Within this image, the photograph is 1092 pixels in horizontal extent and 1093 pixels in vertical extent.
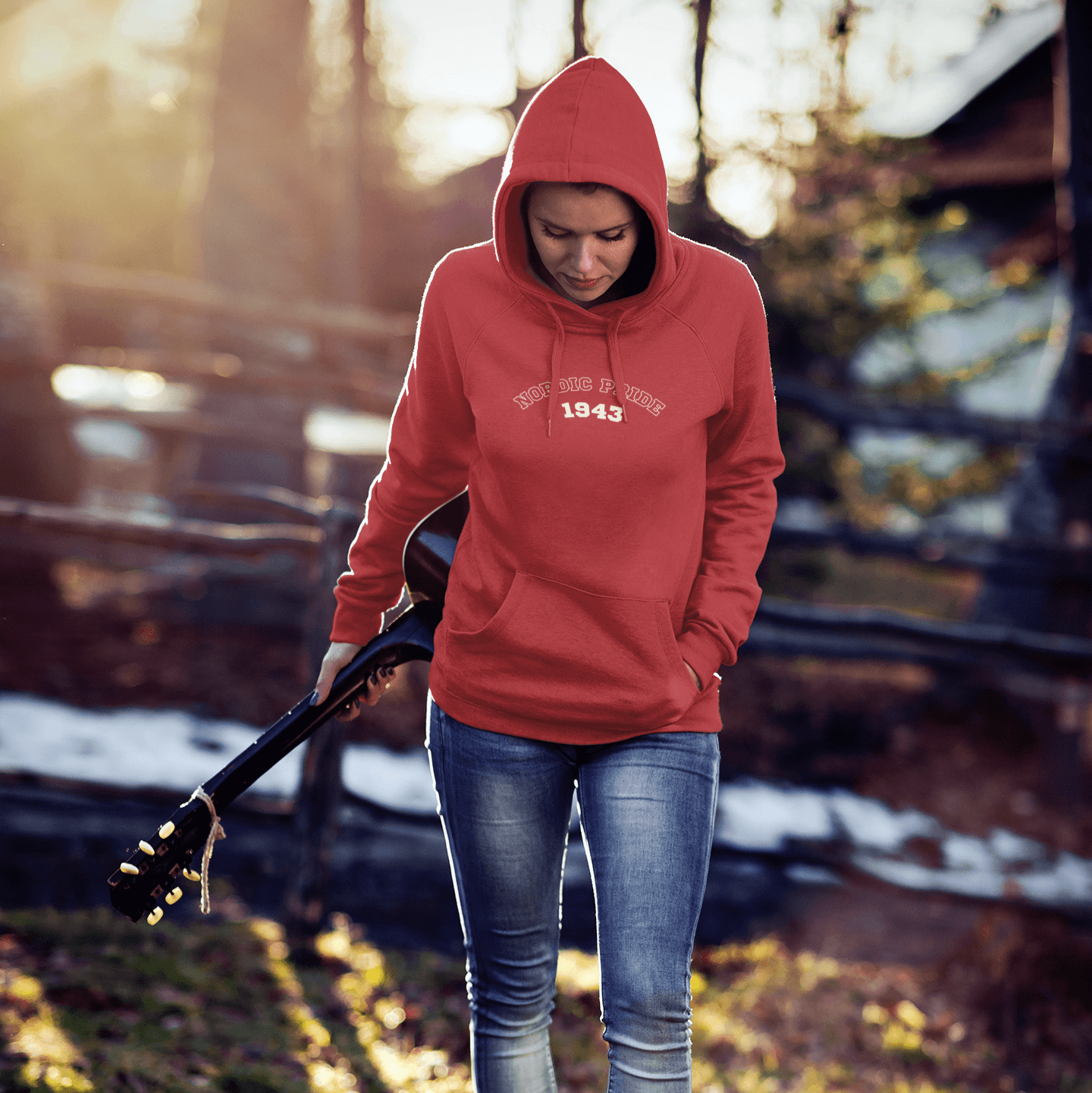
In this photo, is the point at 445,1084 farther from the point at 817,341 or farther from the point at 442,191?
the point at 442,191

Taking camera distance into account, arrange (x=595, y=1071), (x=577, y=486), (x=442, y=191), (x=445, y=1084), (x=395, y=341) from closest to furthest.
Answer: (x=577, y=486) → (x=445, y=1084) → (x=595, y=1071) → (x=395, y=341) → (x=442, y=191)

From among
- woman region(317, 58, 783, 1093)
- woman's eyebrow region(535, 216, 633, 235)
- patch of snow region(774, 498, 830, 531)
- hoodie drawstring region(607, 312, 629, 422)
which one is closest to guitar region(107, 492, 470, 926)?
woman region(317, 58, 783, 1093)

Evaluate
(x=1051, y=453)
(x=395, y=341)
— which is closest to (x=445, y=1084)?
(x=1051, y=453)

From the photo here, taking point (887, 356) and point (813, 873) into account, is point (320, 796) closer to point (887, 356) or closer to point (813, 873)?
point (813, 873)

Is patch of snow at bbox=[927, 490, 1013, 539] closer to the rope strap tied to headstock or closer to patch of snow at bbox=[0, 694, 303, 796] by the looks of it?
patch of snow at bbox=[0, 694, 303, 796]

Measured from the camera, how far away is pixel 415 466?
6.64 feet

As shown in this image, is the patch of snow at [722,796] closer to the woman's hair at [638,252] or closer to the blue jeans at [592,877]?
the blue jeans at [592,877]

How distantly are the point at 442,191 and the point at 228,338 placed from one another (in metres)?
12.3

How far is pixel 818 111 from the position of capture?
667 cm

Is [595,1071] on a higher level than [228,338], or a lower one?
lower

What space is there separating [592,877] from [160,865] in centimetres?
87

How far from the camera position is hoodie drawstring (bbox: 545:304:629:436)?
1763 millimetres

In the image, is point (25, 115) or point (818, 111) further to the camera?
point (25, 115)

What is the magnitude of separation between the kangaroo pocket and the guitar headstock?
2.45 ft
